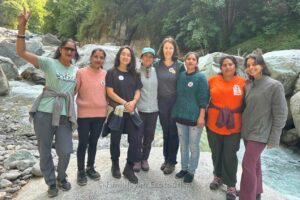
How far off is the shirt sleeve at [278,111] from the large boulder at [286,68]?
683 cm

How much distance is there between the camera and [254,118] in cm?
401

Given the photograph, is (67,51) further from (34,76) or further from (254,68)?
(34,76)

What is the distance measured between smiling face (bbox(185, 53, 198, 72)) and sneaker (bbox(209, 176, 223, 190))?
1.48m

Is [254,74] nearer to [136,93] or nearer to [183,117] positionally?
[183,117]

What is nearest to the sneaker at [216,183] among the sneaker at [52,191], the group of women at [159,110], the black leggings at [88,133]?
the group of women at [159,110]

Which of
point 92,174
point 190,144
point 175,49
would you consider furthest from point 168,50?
point 92,174

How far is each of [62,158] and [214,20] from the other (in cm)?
2027

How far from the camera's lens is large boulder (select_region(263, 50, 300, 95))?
10317 mm

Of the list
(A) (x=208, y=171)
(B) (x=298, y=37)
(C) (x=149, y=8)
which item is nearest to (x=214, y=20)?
(B) (x=298, y=37)

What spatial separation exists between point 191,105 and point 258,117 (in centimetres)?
87

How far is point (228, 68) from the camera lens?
4.19 meters

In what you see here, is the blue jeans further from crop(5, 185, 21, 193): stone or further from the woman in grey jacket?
crop(5, 185, 21, 193): stone

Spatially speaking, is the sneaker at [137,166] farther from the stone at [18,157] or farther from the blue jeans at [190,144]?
the stone at [18,157]

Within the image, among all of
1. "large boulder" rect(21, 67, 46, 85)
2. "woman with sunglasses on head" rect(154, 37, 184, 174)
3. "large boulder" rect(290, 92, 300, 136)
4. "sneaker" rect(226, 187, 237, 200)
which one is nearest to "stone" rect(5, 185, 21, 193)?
"woman with sunglasses on head" rect(154, 37, 184, 174)
